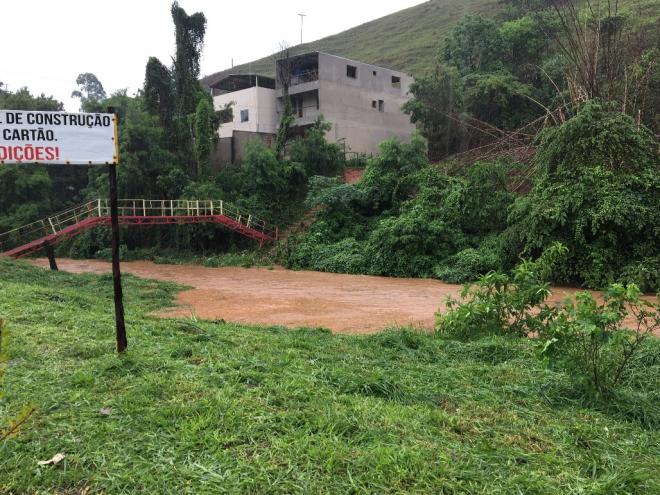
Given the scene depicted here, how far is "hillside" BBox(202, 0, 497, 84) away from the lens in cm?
6059

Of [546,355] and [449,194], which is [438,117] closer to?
[449,194]

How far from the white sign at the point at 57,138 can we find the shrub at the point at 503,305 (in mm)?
4214

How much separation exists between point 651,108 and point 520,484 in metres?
19.8

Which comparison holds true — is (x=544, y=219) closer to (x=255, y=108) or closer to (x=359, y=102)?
(x=359, y=102)

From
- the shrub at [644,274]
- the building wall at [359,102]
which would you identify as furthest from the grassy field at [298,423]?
the building wall at [359,102]

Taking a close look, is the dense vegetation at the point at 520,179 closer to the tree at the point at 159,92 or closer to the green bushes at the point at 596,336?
the green bushes at the point at 596,336

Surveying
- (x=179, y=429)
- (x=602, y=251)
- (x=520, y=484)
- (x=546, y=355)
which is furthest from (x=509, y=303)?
Result: (x=602, y=251)

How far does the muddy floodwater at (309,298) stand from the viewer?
952 centimetres

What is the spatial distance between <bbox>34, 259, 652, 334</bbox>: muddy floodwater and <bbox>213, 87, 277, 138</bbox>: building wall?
1449cm

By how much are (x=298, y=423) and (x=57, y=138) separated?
9.45ft

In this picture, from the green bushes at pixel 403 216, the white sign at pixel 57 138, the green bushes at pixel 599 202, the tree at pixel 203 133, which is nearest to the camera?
the white sign at pixel 57 138

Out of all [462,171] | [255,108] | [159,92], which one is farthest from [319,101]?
[462,171]

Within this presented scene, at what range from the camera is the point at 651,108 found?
17.8 m

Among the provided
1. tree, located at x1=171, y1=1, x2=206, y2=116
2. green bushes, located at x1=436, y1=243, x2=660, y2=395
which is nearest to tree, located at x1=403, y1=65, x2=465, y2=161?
tree, located at x1=171, y1=1, x2=206, y2=116
